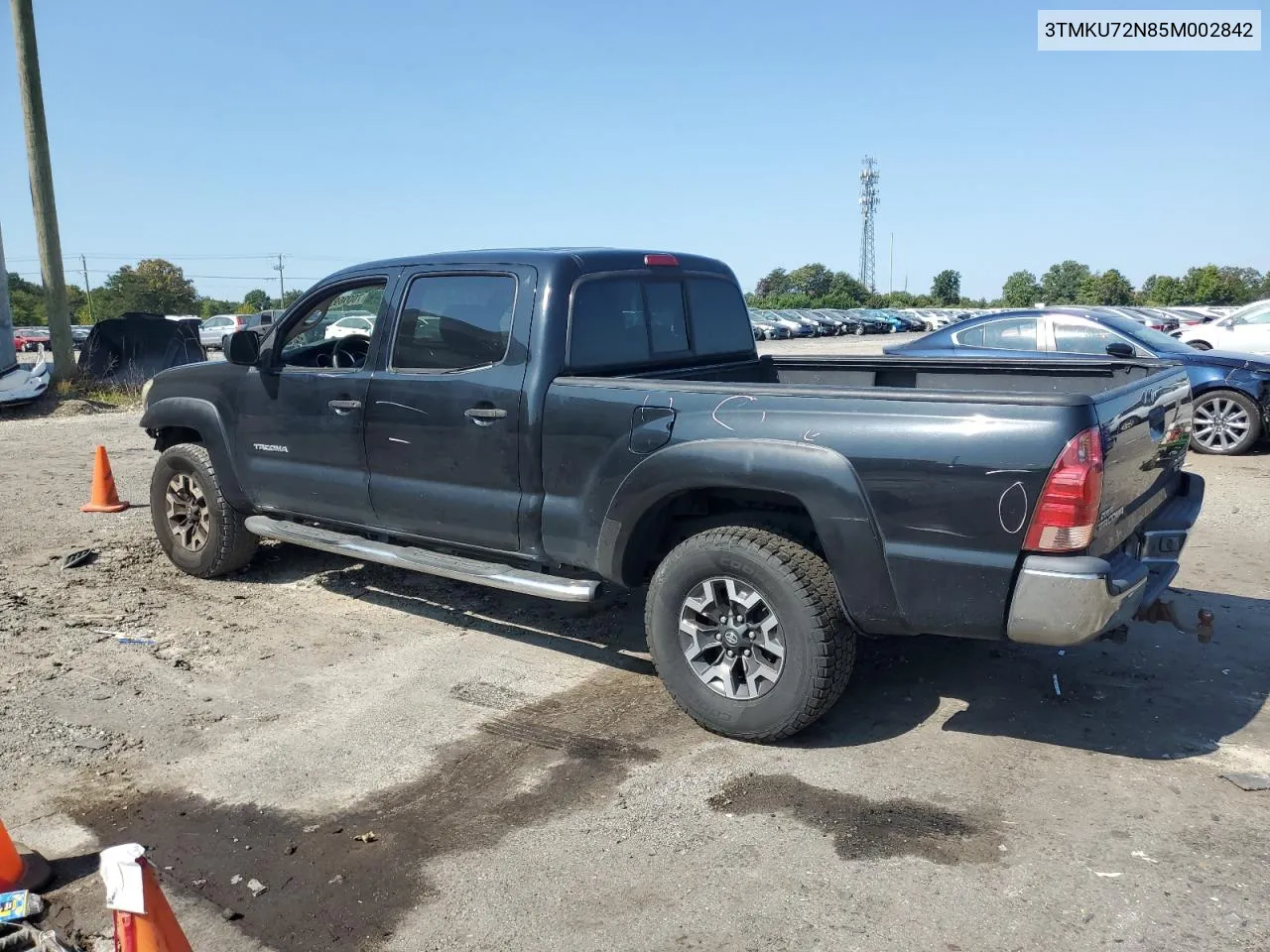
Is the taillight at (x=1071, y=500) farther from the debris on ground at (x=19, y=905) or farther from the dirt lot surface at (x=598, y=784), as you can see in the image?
the debris on ground at (x=19, y=905)

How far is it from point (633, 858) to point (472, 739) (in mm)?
1193

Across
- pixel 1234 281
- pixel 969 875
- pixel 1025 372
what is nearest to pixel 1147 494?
pixel 1025 372

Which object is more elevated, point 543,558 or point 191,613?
point 543,558

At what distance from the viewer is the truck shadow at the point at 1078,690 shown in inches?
167

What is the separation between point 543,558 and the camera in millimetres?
4855

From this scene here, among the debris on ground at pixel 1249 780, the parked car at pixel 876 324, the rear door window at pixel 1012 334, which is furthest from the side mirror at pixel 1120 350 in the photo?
the parked car at pixel 876 324

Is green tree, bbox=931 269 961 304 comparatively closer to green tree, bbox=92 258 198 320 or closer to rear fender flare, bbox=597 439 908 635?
green tree, bbox=92 258 198 320

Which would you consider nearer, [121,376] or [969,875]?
[969,875]

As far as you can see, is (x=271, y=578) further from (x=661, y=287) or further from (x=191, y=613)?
(x=661, y=287)

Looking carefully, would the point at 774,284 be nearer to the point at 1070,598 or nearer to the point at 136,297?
the point at 136,297

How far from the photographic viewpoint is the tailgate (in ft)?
11.9

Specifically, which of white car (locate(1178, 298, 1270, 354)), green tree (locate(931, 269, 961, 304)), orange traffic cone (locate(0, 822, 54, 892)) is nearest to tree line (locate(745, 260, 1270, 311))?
green tree (locate(931, 269, 961, 304))

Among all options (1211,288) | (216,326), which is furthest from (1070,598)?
(1211,288)

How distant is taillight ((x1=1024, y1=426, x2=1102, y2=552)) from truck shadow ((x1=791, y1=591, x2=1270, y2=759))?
1.12 metres
